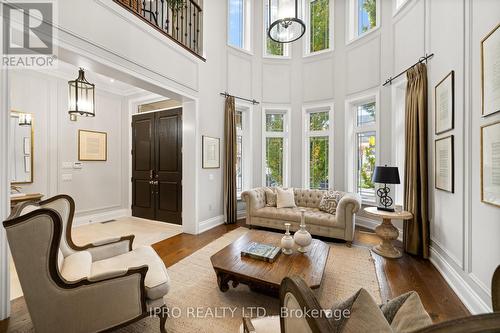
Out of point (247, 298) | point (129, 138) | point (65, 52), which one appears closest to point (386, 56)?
point (247, 298)

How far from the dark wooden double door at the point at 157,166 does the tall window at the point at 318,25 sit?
11.6 feet

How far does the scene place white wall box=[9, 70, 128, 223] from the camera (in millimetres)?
3812

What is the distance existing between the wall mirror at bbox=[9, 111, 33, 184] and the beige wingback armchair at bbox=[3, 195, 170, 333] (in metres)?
2.81

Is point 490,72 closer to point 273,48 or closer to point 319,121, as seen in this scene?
point 319,121

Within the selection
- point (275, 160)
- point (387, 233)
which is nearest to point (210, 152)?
point (275, 160)

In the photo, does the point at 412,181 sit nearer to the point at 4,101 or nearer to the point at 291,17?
the point at 291,17

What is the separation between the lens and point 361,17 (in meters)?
4.43

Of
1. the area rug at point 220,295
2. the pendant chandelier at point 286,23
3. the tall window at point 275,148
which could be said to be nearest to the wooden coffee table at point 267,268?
the area rug at point 220,295

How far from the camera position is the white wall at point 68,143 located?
3.81m

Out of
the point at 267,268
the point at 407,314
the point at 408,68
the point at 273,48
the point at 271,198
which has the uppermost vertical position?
the point at 273,48

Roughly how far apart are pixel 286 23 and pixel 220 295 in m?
3.12

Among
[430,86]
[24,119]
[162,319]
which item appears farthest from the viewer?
[24,119]

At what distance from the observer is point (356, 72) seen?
441 cm

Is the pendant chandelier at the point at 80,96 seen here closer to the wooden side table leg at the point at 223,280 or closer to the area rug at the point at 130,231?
the area rug at the point at 130,231
